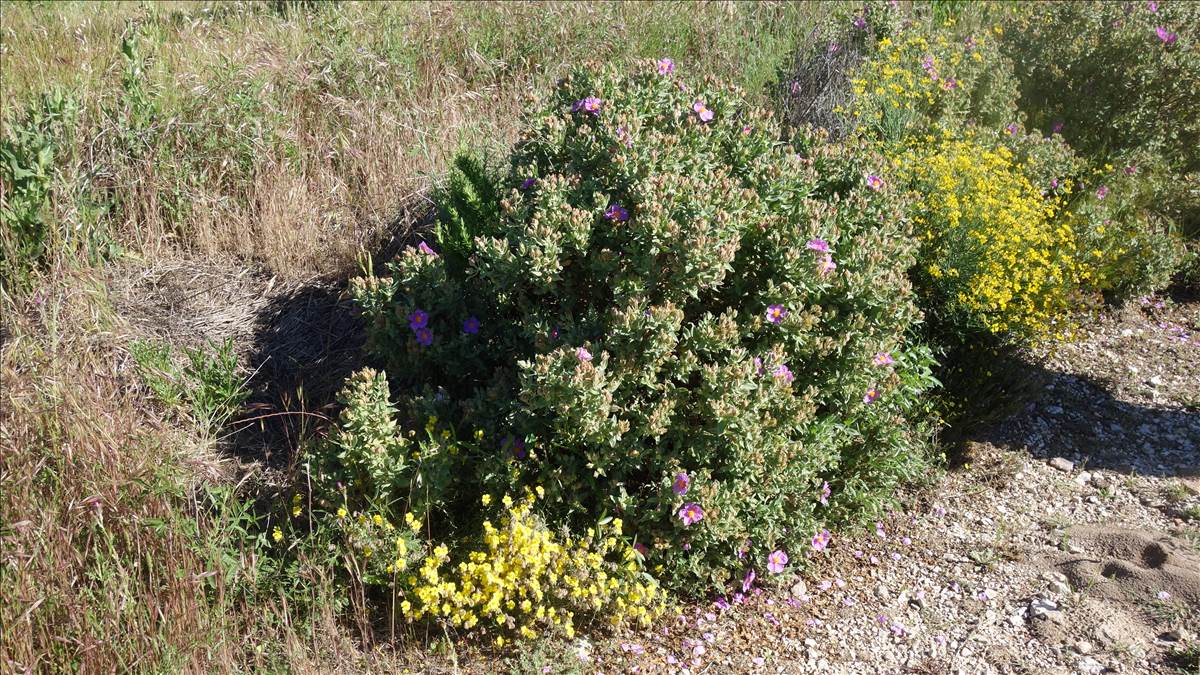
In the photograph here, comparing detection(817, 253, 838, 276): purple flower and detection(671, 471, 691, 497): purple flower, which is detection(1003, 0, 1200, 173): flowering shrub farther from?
detection(671, 471, 691, 497): purple flower

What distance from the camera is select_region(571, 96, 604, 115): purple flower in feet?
11.9

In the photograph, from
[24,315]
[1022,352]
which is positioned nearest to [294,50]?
[24,315]

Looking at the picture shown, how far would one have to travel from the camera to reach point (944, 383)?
14.7 feet

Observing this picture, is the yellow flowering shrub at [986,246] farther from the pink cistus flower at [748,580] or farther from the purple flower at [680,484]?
the purple flower at [680,484]

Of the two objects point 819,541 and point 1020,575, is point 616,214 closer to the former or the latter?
point 819,541

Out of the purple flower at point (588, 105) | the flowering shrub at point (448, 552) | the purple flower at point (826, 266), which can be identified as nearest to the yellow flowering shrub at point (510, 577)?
the flowering shrub at point (448, 552)

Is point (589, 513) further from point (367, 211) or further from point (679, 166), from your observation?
point (367, 211)

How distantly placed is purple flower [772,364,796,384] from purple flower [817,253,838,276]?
0.35m

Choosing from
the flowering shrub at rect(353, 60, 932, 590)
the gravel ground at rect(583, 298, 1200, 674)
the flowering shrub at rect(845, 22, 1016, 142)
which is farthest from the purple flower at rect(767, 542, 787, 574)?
the flowering shrub at rect(845, 22, 1016, 142)

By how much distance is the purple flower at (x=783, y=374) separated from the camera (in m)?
3.23

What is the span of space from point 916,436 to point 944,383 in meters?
0.52

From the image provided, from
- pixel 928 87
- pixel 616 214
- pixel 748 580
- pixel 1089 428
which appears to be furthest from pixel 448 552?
pixel 928 87

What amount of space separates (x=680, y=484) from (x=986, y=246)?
2.02 meters

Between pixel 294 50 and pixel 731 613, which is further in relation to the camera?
pixel 294 50
